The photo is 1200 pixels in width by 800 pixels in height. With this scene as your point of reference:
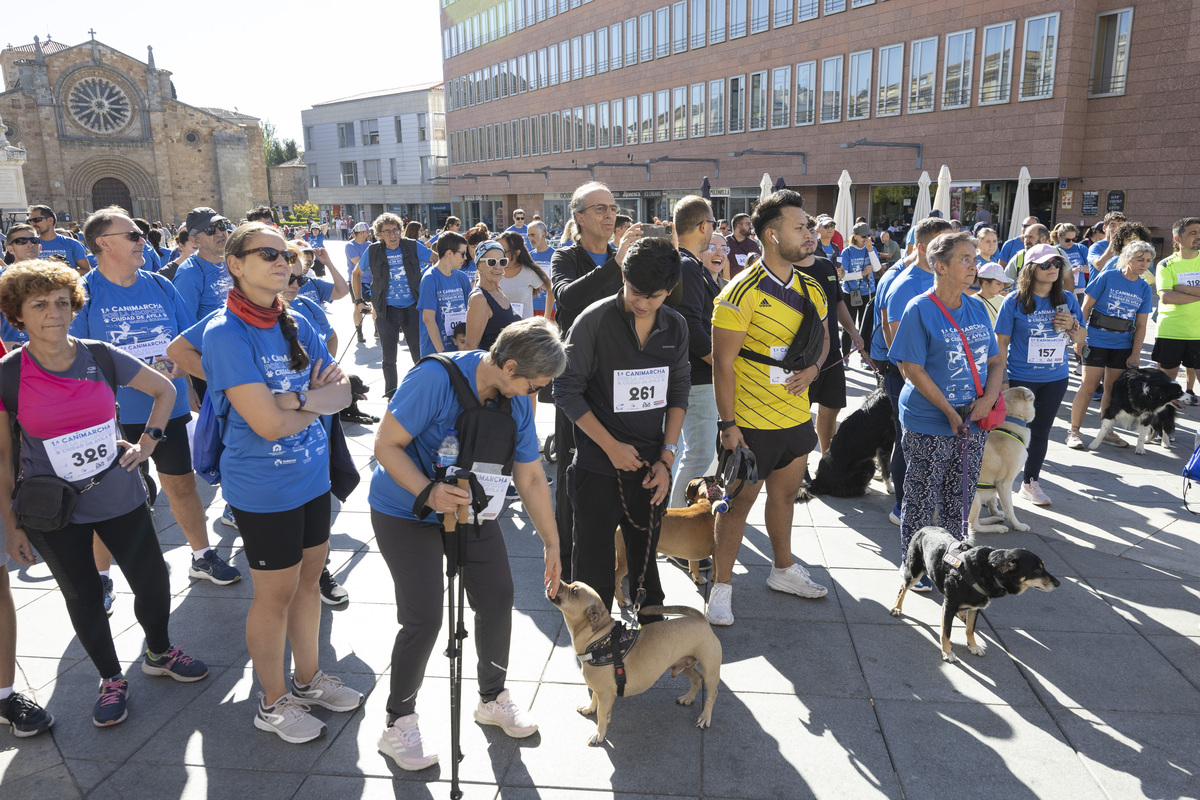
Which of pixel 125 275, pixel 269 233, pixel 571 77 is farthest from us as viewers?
pixel 571 77

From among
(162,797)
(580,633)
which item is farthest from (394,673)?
(162,797)

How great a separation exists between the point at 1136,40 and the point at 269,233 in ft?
88.4

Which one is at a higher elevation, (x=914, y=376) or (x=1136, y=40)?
(x=1136, y=40)

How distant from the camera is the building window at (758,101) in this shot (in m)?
32.0

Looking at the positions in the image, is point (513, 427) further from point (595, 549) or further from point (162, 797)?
point (162, 797)

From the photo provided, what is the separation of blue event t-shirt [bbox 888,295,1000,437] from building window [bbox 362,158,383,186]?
67229mm

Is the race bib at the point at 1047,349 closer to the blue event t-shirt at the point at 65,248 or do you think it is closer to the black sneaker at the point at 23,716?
the black sneaker at the point at 23,716

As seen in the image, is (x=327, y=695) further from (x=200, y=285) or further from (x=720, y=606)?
(x=200, y=285)

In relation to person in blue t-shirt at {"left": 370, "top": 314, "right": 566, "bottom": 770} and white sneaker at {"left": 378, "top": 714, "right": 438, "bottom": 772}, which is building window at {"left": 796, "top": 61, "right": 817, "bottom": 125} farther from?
white sneaker at {"left": 378, "top": 714, "right": 438, "bottom": 772}

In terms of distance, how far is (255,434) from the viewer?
9.37 feet

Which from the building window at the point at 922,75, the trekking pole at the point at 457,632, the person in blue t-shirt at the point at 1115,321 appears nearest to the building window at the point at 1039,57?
the building window at the point at 922,75

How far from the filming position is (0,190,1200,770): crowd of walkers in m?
2.81

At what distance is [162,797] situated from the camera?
280cm

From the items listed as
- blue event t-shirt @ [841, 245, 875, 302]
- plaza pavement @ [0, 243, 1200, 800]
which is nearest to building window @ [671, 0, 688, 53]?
blue event t-shirt @ [841, 245, 875, 302]
